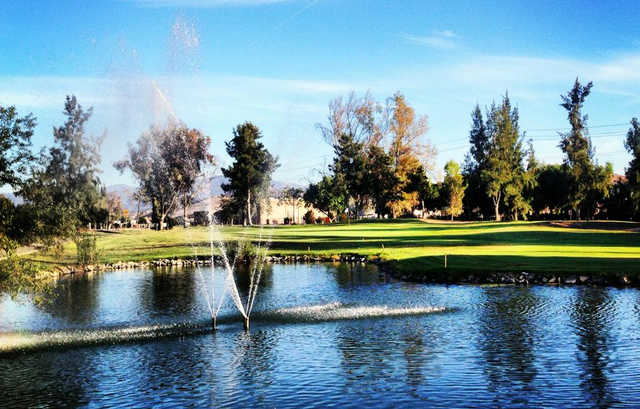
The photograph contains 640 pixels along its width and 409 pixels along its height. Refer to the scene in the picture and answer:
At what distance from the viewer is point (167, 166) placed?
9350 cm

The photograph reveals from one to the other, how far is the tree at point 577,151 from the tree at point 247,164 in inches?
1999

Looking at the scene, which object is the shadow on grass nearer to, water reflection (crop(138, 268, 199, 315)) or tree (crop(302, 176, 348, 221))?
water reflection (crop(138, 268, 199, 315))

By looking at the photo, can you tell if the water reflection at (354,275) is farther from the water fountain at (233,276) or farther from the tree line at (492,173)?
the tree line at (492,173)

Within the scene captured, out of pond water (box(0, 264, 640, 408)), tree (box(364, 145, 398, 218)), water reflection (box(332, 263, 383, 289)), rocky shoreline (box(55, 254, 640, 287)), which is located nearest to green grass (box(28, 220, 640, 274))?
rocky shoreline (box(55, 254, 640, 287))

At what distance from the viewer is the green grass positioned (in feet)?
135

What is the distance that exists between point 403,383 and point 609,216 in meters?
100

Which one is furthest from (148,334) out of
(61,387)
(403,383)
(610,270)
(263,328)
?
(610,270)

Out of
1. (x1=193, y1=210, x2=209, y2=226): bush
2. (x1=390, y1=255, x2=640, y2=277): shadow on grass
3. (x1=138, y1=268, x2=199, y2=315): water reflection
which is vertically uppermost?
(x1=193, y1=210, x2=209, y2=226): bush

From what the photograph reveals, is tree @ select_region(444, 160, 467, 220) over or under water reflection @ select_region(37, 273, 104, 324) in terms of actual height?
over

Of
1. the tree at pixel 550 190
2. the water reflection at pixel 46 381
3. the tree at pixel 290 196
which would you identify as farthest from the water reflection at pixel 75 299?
the tree at pixel 290 196

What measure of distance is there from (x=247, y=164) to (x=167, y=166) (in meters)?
15.6

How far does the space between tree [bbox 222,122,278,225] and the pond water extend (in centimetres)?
6972

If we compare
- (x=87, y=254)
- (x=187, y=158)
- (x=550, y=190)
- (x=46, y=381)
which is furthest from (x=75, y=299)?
(x=550, y=190)

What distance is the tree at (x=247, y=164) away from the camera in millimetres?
103750
